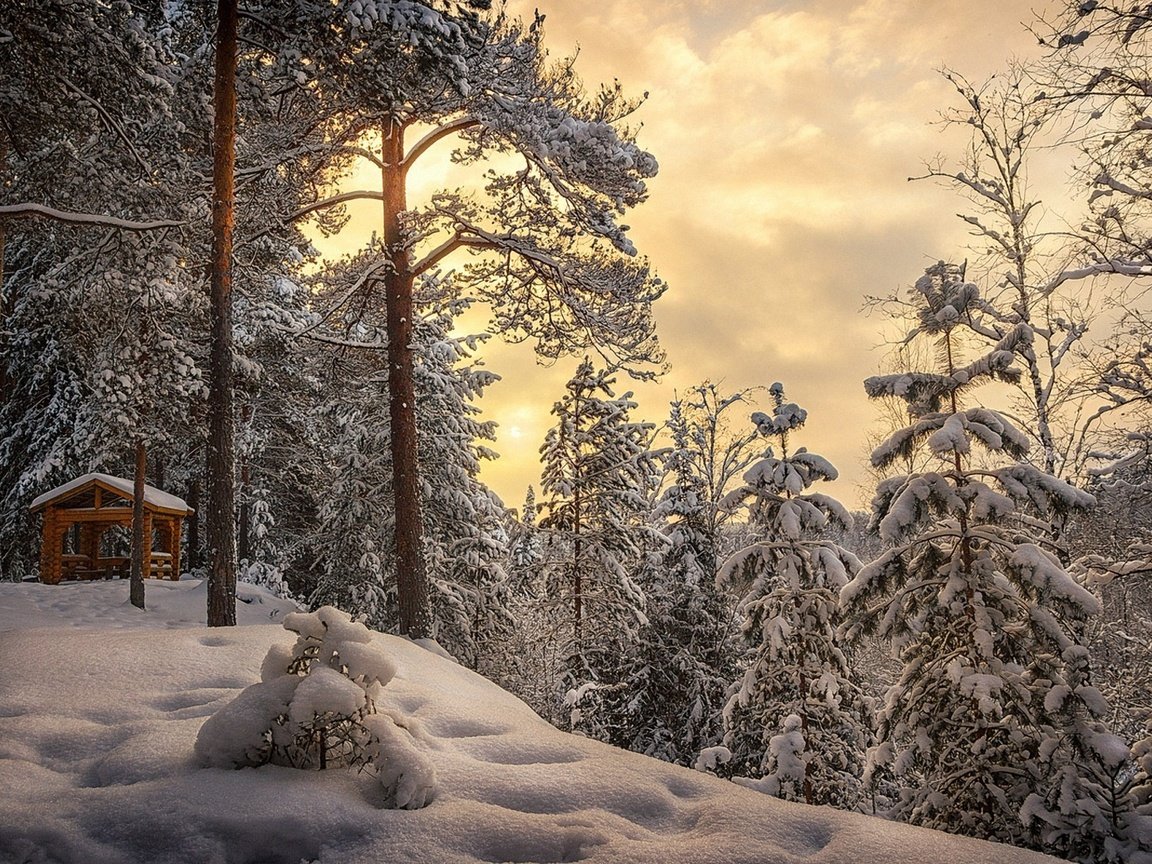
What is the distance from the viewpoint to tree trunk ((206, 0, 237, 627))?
10.1 meters

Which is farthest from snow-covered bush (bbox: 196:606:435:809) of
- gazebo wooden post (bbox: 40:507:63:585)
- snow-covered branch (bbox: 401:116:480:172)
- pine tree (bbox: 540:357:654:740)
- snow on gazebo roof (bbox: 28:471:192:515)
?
gazebo wooden post (bbox: 40:507:63:585)

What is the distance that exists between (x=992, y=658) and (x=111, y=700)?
24.6ft

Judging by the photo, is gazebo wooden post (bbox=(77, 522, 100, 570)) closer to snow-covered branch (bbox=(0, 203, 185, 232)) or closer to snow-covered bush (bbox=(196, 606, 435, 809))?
snow-covered branch (bbox=(0, 203, 185, 232))

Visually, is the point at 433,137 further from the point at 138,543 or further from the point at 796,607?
the point at 138,543

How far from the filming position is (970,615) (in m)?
7.24

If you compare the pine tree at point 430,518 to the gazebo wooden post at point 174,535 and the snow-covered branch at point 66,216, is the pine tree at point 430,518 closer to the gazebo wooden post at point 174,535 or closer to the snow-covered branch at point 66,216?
the gazebo wooden post at point 174,535

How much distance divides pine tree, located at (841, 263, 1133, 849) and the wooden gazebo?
21145mm

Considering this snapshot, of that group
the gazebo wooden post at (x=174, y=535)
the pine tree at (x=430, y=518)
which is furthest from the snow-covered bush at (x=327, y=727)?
the gazebo wooden post at (x=174, y=535)

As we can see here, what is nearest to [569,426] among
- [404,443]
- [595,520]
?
[595,520]

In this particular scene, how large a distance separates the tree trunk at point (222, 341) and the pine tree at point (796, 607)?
23.4 ft

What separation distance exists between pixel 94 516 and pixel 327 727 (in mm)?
21505

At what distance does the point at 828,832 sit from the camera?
12.4 feet

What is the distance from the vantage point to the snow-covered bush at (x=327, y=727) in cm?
396

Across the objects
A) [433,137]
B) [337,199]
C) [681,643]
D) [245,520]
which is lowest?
[681,643]
